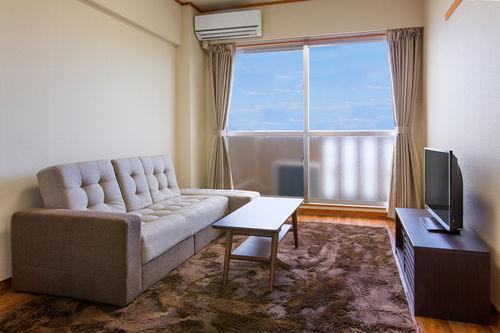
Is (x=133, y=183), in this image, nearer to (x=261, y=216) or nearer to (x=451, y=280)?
(x=261, y=216)

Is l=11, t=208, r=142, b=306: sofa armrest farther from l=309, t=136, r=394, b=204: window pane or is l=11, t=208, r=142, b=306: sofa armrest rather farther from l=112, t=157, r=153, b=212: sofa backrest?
l=309, t=136, r=394, b=204: window pane

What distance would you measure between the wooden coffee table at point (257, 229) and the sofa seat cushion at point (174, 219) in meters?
0.40

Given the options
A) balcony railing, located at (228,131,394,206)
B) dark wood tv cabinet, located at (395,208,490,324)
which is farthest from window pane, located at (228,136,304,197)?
dark wood tv cabinet, located at (395,208,490,324)

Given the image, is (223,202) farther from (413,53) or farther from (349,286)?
(413,53)

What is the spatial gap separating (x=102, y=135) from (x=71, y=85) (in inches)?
22.1

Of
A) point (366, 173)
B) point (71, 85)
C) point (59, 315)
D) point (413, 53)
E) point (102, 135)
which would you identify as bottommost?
point (59, 315)

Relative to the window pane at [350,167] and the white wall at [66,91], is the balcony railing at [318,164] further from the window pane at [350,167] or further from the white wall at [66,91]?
the white wall at [66,91]

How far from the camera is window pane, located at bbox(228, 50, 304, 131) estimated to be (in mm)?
5055

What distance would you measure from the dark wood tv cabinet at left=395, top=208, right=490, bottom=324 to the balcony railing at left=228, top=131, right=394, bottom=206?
8.75ft

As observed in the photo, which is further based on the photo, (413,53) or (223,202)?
(413,53)

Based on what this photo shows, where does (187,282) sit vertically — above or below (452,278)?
below

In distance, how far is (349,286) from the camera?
2484 mm

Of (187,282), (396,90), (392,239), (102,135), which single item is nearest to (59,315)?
(187,282)

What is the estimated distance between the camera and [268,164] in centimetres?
521
